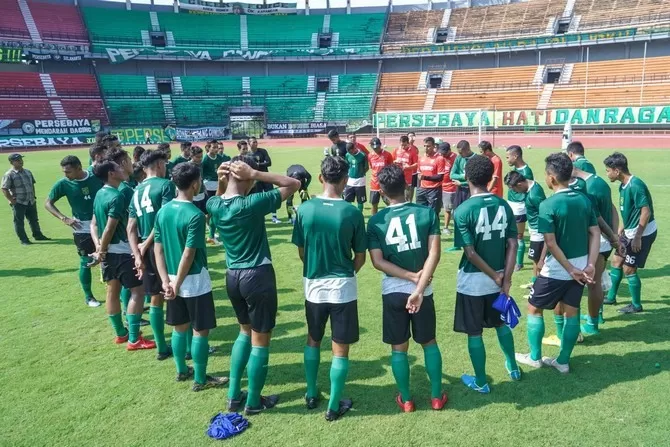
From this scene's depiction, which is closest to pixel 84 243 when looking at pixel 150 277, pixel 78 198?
pixel 78 198

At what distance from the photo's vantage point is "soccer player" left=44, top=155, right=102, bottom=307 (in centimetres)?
693

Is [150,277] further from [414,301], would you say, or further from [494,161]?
[494,161]

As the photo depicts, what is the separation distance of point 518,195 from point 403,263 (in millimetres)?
4945

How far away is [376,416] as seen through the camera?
4.49 meters

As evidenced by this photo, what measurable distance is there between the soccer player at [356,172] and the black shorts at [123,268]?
6453 millimetres

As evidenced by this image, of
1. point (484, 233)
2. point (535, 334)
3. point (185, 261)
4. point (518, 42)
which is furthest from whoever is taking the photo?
point (518, 42)

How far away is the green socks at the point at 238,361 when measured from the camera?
4.62 m

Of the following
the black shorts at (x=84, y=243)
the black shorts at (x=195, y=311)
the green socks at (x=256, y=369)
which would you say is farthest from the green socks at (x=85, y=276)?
the green socks at (x=256, y=369)

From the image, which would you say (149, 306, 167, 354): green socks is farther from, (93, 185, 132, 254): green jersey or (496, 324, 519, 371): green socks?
(496, 324, 519, 371): green socks

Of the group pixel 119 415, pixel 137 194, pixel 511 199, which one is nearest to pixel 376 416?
pixel 119 415

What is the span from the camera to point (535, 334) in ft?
17.1

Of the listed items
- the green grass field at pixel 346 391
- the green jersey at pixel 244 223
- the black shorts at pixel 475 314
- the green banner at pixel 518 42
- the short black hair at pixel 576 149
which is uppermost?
the green banner at pixel 518 42

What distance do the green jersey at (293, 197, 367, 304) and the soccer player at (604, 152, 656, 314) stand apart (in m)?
3.94

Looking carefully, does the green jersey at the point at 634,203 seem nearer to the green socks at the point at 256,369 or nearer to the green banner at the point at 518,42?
the green socks at the point at 256,369
